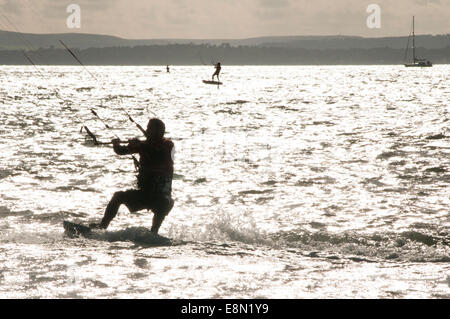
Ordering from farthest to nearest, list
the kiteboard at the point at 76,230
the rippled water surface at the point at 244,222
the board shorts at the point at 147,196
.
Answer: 1. the kiteboard at the point at 76,230
2. the board shorts at the point at 147,196
3. the rippled water surface at the point at 244,222

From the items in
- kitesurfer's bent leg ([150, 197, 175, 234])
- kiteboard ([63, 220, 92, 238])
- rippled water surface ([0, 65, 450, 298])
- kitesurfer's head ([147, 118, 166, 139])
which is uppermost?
kitesurfer's head ([147, 118, 166, 139])

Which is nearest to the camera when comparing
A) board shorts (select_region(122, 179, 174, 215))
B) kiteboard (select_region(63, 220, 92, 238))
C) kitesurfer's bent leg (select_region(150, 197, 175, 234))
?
board shorts (select_region(122, 179, 174, 215))

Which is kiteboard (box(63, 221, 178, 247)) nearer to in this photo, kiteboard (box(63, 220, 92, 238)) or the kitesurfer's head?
kiteboard (box(63, 220, 92, 238))

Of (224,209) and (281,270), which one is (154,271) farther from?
(224,209)

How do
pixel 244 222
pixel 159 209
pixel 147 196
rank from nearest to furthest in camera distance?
pixel 147 196
pixel 159 209
pixel 244 222

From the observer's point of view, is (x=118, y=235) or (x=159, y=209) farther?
(x=118, y=235)

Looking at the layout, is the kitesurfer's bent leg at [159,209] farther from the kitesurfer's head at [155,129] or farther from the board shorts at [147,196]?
the kitesurfer's head at [155,129]

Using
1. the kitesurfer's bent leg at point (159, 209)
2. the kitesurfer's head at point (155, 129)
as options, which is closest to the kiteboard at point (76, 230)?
the kitesurfer's bent leg at point (159, 209)

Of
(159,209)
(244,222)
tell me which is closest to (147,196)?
(159,209)

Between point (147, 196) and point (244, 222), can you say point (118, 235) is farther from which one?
point (244, 222)

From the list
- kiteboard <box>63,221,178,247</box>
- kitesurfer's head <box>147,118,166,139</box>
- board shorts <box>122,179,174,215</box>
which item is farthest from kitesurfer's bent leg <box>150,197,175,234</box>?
kitesurfer's head <box>147,118,166,139</box>

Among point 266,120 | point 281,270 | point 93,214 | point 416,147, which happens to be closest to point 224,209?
point 93,214

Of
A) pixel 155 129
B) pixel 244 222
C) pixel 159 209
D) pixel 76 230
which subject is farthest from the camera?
pixel 244 222

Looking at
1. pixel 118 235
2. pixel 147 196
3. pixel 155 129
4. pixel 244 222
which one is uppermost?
pixel 155 129
